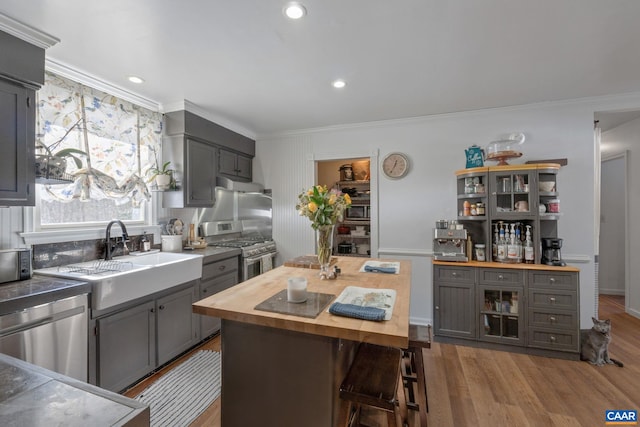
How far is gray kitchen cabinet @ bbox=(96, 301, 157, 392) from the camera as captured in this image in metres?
1.96

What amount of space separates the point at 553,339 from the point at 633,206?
7.83 ft

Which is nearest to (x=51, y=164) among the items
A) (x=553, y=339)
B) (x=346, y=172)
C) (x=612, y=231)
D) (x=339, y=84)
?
(x=339, y=84)

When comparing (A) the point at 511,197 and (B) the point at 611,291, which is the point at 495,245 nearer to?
(A) the point at 511,197

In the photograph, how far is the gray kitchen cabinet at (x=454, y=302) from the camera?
→ 288 cm

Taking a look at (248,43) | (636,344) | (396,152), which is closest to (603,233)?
(636,344)

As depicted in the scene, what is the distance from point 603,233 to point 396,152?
3771 millimetres

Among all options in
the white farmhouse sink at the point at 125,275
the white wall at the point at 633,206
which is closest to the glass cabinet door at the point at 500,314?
the white wall at the point at 633,206

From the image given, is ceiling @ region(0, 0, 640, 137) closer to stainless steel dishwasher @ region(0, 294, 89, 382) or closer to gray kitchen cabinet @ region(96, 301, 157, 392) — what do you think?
stainless steel dishwasher @ region(0, 294, 89, 382)

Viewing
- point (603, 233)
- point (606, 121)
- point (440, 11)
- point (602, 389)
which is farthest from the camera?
point (603, 233)

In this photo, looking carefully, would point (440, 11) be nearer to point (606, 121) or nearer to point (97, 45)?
point (97, 45)

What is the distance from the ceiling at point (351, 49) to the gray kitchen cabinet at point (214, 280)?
5.71 ft

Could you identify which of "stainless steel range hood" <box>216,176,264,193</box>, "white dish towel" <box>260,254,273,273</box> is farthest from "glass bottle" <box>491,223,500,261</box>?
"stainless steel range hood" <box>216,176,264,193</box>

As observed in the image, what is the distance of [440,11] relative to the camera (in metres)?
1.63

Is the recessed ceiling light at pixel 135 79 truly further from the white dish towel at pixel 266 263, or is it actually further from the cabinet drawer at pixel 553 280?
the cabinet drawer at pixel 553 280
